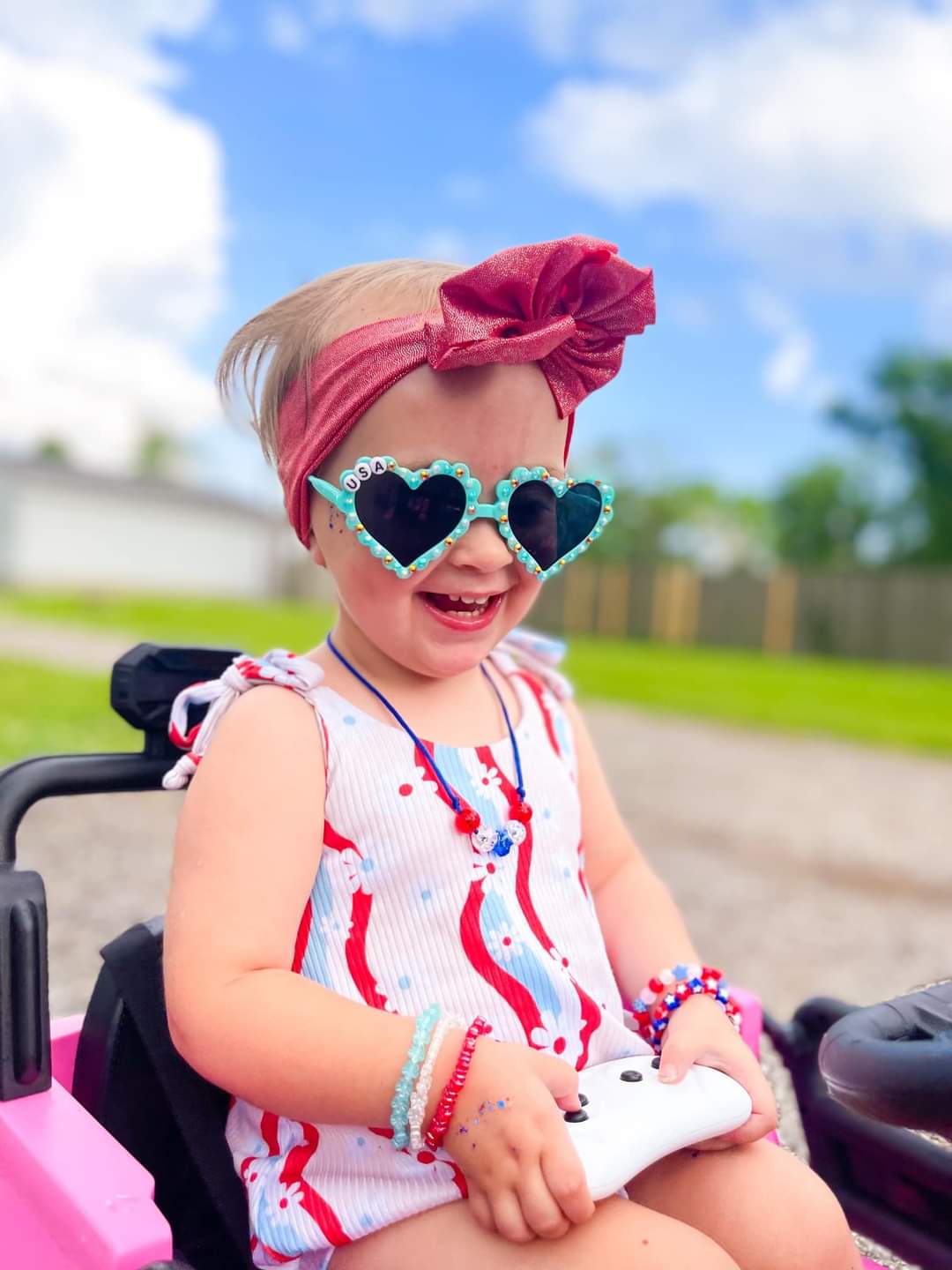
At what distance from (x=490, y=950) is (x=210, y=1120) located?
32 cm

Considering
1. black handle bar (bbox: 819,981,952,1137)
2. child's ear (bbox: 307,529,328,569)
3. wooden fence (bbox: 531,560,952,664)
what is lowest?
wooden fence (bbox: 531,560,952,664)

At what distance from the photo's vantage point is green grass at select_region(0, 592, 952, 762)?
602cm

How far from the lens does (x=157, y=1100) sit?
3.82 feet

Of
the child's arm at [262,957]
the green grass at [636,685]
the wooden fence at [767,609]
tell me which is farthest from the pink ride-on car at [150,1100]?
the wooden fence at [767,609]

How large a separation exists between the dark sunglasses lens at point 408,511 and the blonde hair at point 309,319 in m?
0.16

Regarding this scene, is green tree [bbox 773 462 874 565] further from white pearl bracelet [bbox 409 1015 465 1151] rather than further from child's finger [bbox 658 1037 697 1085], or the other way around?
white pearl bracelet [bbox 409 1015 465 1151]

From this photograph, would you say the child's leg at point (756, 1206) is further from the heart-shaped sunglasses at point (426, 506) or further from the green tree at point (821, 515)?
the green tree at point (821, 515)

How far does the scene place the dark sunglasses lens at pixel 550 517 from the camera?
1.06m

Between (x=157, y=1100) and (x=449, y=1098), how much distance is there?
39 cm

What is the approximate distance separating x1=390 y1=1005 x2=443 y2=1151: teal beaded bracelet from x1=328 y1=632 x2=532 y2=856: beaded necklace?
0.21m

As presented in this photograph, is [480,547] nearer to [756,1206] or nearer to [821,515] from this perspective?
[756,1206]

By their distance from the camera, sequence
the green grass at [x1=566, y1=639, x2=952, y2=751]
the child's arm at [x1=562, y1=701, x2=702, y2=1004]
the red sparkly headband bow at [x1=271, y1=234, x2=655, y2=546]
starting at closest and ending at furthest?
the red sparkly headband bow at [x1=271, y1=234, x2=655, y2=546], the child's arm at [x1=562, y1=701, x2=702, y2=1004], the green grass at [x1=566, y1=639, x2=952, y2=751]

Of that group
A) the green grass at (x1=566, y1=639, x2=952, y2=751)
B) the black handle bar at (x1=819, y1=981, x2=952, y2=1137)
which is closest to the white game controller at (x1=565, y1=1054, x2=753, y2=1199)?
the black handle bar at (x1=819, y1=981, x2=952, y2=1137)

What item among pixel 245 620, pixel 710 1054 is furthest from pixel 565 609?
pixel 710 1054
